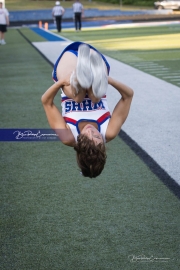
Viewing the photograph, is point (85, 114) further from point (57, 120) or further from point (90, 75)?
point (90, 75)

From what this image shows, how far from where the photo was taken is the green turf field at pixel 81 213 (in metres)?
4.23

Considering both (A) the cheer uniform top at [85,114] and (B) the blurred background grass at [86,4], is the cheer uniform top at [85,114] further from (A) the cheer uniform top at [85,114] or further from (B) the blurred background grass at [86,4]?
(B) the blurred background grass at [86,4]

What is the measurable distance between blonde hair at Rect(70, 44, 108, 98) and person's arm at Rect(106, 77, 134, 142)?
0.20 m

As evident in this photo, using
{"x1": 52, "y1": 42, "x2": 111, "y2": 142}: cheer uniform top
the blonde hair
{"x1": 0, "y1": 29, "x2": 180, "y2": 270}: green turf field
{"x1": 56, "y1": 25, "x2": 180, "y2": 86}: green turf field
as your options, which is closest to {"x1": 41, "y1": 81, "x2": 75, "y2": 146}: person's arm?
{"x1": 52, "y1": 42, "x2": 111, "y2": 142}: cheer uniform top

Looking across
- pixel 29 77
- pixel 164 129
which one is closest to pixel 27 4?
pixel 29 77

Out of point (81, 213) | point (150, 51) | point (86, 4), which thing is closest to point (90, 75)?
point (81, 213)

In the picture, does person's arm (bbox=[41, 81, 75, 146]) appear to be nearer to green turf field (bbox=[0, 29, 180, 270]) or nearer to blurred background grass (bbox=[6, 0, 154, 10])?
green turf field (bbox=[0, 29, 180, 270])

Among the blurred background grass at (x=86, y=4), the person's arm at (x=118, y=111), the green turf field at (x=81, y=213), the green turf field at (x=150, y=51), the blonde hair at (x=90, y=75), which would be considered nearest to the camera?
the blonde hair at (x=90, y=75)

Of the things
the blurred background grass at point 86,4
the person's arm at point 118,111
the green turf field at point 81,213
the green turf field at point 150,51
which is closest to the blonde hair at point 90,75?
the person's arm at point 118,111

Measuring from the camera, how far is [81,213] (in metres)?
5.15

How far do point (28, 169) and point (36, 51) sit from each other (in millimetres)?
15634

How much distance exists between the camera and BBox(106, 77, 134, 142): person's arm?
14.3 feet

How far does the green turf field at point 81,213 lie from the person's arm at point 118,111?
863 millimetres

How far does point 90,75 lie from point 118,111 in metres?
0.48
